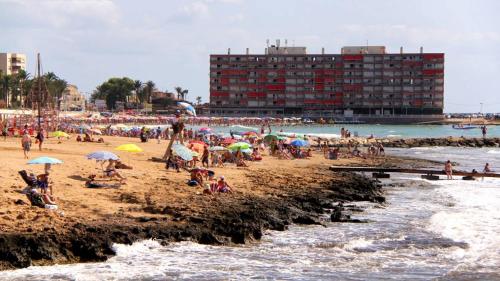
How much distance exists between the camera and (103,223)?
18156 millimetres

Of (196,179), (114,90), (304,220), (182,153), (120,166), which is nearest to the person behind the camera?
(304,220)

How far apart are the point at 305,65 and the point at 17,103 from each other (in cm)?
6934

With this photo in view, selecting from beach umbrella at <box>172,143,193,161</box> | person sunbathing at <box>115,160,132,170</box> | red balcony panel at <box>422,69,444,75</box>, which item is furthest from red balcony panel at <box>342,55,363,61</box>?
person sunbathing at <box>115,160,132,170</box>

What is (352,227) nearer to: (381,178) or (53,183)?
(53,183)

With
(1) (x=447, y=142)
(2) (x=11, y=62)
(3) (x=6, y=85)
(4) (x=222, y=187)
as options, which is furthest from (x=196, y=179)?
(2) (x=11, y=62)

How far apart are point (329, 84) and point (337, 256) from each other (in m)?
158

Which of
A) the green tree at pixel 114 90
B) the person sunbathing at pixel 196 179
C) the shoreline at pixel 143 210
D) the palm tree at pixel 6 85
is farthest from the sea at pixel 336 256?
the green tree at pixel 114 90

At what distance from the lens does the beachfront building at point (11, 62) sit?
175m

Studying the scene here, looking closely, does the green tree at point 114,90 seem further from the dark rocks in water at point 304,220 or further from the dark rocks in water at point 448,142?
the dark rocks in water at point 304,220

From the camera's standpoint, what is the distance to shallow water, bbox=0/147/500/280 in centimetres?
1606

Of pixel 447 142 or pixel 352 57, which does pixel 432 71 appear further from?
pixel 447 142

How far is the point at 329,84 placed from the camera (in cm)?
17425

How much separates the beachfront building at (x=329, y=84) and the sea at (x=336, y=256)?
14818 cm

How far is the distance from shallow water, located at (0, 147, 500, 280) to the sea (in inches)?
0.8
